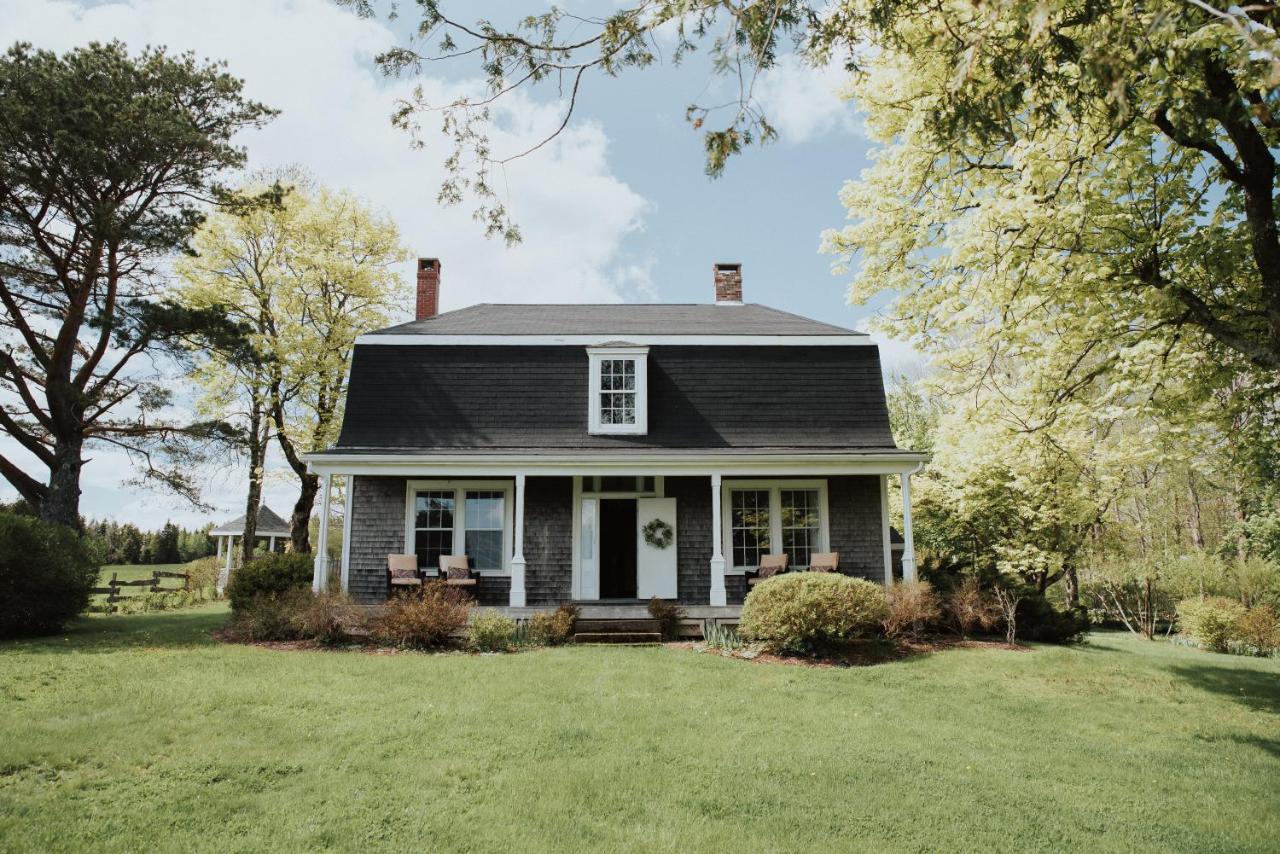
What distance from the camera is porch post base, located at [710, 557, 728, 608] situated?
13.5 m

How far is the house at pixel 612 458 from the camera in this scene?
1435 centimetres

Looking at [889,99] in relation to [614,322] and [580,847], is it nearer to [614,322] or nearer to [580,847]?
[614,322]

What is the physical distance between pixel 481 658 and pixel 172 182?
13.8 metres

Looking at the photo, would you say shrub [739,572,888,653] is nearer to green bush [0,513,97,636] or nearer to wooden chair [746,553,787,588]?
wooden chair [746,553,787,588]

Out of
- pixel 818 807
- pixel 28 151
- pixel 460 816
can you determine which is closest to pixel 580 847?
pixel 460 816

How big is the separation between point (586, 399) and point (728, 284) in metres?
5.85

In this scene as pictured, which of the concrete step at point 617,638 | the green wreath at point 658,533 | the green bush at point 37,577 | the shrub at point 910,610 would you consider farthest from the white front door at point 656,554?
the green bush at point 37,577

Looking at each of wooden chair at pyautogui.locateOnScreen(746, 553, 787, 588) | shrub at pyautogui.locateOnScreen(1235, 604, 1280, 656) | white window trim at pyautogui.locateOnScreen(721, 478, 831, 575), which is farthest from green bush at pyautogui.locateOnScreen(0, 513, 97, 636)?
shrub at pyautogui.locateOnScreen(1235, 604, 1280, 656)

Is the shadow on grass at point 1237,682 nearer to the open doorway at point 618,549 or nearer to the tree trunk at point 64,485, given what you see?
the open doorway at point 618,549

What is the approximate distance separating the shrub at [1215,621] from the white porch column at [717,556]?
9.94m

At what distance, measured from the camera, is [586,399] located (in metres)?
15.7

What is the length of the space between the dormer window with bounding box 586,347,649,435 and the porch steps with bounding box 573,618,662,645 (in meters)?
4.27

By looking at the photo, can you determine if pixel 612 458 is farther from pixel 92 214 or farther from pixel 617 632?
pixel 92 214

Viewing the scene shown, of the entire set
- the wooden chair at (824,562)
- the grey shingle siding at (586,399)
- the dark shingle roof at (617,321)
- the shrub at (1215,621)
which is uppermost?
the dark shingle roof at (617,321)
